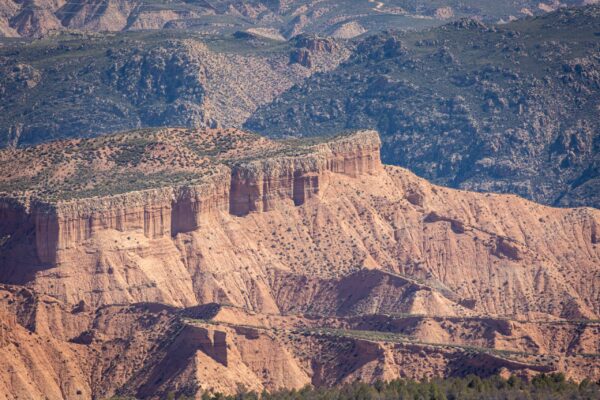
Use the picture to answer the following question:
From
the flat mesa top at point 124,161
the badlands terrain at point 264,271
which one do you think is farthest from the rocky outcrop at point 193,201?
the flat mesa top at point 124,161

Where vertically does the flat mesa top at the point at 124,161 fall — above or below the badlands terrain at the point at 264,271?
above

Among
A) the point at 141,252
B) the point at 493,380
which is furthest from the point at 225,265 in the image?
the point at 493,380

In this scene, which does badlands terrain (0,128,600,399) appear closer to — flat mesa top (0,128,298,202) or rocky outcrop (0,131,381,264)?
rocky outcrop (0,131,381,264)

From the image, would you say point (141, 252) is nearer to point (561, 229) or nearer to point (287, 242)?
point (287, 242)

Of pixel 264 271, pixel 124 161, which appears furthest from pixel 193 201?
pixel 124 161

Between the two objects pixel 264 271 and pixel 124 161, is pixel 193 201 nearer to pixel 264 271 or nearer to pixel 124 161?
pixel 264 271

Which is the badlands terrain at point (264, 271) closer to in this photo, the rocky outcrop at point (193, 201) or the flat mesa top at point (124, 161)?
the rocky outcrop at point (193, 201)
